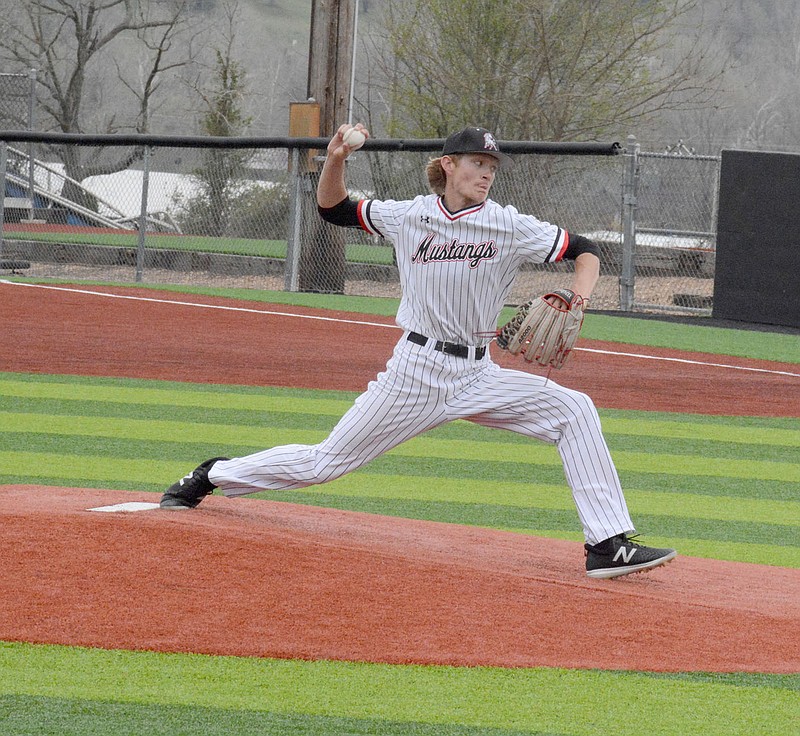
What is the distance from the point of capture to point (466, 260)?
4.88 meters

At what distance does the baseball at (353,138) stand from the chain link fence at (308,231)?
10554 mm

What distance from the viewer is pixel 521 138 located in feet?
80.2

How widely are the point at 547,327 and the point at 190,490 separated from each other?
1592 millimetres

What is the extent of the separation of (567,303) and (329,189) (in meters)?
1.06

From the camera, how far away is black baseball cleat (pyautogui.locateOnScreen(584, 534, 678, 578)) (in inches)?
185

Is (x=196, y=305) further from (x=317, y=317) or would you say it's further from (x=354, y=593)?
(x=354, y=593)

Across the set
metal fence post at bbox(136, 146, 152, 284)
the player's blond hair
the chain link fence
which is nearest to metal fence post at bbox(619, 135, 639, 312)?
the chain link fence

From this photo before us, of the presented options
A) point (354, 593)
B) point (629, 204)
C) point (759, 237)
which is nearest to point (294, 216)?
point (629, 204)

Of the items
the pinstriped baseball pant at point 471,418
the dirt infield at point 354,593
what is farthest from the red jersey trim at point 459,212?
the dirt infield at point 354,593

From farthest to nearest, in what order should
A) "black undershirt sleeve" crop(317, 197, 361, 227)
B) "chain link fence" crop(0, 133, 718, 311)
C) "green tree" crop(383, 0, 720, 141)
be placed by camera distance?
1. "green tree" crop(383, 0, 720, 141)
2. "chain link fence" crop(0, 133, 718, 311)
3. "black undershirt sleeve" crop(317, 197, 361, 227)

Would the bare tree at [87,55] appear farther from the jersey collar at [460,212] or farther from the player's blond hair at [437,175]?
the jersey collar at [460,212]

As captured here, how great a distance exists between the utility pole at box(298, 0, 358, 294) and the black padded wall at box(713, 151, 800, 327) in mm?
4989

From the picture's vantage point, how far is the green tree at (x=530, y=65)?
23750mm

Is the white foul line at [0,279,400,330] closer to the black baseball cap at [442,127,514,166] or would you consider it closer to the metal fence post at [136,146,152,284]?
the metal fence post at [136,146,152,284]
